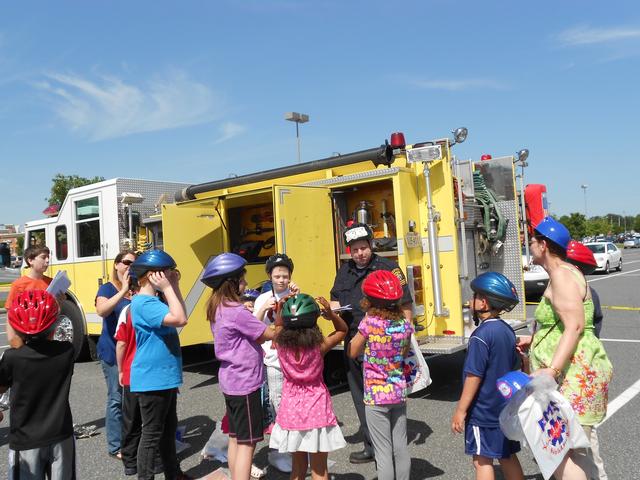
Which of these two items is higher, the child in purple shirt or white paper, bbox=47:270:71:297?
white paper, bbox=47:270:71:297

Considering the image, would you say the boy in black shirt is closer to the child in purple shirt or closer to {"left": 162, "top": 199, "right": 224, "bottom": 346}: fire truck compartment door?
the child in purple shirt

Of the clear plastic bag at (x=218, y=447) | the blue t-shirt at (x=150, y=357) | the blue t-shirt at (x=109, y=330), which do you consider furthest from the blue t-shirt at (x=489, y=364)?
the blue t-shirt at (x=109, y=330)

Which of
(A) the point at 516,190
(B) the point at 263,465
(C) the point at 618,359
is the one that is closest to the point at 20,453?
(B) the point at 263,465

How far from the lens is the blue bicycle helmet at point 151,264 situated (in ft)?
11.9

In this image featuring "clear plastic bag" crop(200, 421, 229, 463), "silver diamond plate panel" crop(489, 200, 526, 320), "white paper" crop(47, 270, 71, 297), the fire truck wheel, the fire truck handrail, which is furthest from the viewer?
the fire truck wheel

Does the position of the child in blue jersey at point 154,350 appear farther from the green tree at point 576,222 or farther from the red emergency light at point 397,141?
the green tree at point 576,222

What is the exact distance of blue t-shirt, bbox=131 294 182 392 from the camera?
371 centimetres

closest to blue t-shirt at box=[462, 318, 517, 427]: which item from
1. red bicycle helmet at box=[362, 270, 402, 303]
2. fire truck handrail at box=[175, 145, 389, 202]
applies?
red bicycle helmet at box=[362, 270, 402, 303]

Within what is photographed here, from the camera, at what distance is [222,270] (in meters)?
3.55

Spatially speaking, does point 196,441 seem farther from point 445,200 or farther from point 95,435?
point 445,200

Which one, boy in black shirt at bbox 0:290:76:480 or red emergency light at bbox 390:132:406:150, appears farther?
red emergency light at bbox 390:132:406:150

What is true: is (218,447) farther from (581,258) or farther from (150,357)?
(581,258)

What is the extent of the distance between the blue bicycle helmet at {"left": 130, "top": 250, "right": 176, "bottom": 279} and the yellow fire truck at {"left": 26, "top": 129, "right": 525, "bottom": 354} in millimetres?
2495

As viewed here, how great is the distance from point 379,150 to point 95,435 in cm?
414
